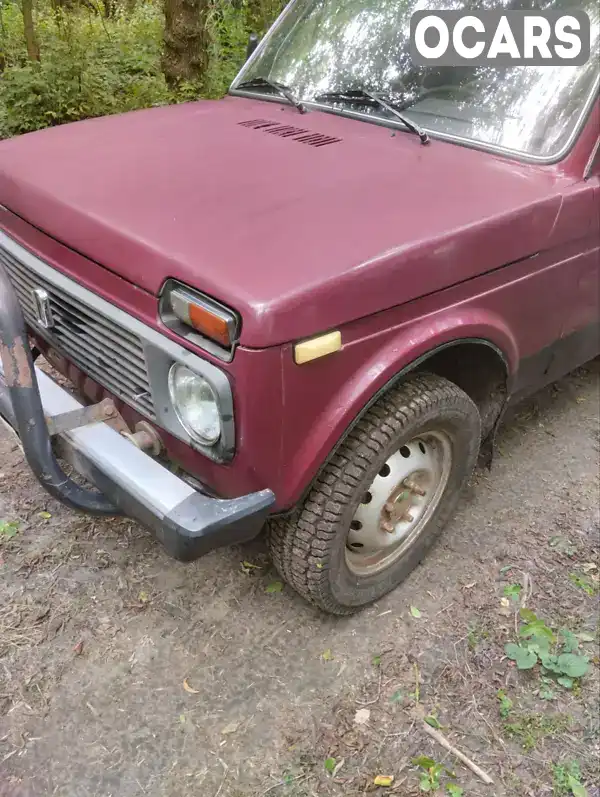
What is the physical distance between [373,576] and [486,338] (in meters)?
0.99

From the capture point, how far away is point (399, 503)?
2.54 meters

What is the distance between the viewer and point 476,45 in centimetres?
265

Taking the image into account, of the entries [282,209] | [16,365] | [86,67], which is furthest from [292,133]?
[86,67]

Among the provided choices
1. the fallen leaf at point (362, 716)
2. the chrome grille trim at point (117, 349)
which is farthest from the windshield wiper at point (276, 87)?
the fallen leaf at point (362, 716)

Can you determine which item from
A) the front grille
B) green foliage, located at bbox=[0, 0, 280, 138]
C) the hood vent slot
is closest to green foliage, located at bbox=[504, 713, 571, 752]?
the front grille

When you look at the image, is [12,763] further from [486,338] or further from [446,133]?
[446,133]

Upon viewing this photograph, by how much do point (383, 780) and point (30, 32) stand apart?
7.07 m

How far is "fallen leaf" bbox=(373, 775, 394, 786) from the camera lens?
2.05 m

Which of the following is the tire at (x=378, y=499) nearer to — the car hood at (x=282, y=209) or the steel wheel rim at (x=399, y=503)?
the steel wheel rim at (x=399, y=503)

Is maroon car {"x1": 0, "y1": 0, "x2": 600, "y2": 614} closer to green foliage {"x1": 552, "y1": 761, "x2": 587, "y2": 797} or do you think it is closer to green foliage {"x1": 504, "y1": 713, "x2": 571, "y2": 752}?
green foliage {"x1": 504, "y1": 713, "x2": 571, "y2": 752}

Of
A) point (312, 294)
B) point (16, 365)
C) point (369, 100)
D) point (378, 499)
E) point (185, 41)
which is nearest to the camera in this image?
point (312, 294)

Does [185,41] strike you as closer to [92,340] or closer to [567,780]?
[92,340]

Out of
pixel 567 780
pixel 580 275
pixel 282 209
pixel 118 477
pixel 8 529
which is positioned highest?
pixel 282 209

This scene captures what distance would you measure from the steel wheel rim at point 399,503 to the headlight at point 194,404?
0.70 metres
